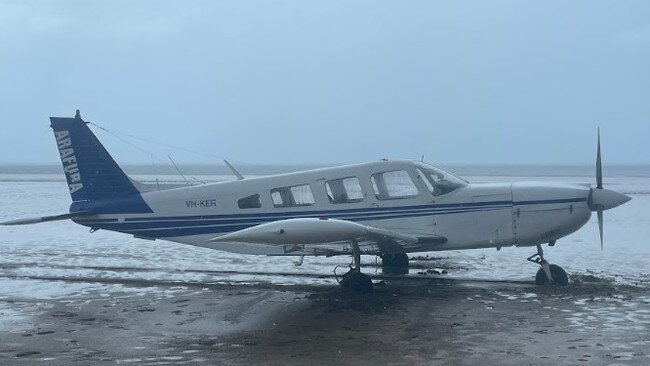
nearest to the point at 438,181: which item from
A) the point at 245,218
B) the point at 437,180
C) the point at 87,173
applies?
the point at 437,180

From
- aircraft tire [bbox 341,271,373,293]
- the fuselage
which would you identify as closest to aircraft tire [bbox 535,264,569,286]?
the fuselage

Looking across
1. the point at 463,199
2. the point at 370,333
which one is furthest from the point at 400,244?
the point at 370,333

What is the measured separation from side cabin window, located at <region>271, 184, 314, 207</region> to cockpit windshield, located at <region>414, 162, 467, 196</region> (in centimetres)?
198

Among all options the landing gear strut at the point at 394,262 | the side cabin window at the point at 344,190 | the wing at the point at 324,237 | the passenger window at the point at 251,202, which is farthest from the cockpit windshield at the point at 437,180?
the passenger window at the point at 251,202

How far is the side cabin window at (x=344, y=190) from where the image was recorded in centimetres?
1322

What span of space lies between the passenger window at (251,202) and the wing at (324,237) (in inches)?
47.0

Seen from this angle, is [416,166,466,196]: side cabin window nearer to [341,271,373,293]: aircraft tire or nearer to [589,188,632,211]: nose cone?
[341,271,373,293]: aircraft tire

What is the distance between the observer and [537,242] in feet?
43.1

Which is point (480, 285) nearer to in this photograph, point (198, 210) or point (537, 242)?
point (537, 242)

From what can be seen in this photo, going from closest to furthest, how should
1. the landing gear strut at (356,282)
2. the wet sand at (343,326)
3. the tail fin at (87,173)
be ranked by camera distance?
the wet sand at (343,326) → the landing gear strut at (356,282) → the tail fin at (87,173)

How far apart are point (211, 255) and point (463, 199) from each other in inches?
302

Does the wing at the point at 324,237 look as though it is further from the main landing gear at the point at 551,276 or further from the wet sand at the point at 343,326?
→ the main landing gear at the point at 551,276

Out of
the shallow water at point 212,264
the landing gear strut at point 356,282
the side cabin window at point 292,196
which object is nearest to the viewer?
the landing gear strut at point 356,282

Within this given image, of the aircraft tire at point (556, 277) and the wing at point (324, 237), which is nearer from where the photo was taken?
the wing at point (324, 237)
